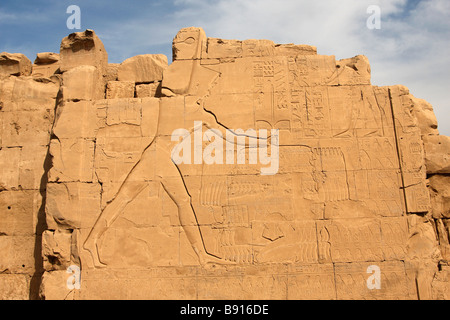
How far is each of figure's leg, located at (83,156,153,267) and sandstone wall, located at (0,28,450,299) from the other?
2cm

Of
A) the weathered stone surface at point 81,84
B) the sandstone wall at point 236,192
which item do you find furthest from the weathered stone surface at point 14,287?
the weathered stone surface at point 81,84

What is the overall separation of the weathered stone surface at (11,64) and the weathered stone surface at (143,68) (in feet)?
6.62

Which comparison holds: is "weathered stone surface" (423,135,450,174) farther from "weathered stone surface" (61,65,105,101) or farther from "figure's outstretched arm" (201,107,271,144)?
"weathered stone surface" (61,65,105,101)

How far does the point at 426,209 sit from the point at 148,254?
13.6ft

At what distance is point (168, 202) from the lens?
566 cm

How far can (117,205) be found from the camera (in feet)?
18.7

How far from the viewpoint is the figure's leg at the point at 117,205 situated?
5.61 m

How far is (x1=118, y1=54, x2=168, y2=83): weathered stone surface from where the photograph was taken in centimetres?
664

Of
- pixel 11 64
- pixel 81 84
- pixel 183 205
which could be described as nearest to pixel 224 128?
pixel 183 205

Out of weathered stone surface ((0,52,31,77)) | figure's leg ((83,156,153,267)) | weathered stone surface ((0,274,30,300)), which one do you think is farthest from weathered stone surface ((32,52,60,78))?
weathered stone surface ((0,274,30,300))

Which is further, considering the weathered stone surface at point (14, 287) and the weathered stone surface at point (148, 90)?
the weathered stone surface at point (148, 90)

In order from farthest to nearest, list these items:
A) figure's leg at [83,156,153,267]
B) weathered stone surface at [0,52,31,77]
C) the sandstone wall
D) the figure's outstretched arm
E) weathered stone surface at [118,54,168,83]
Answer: weathered stone surface at [0,52,31,77] → weathered stone surface at [118,54,168,83] → the figure's outstretched arm → figure's leg at [83,156,153,267] → the sandstone wall

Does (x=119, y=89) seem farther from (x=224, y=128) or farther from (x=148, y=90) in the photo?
(x=224, y=128)

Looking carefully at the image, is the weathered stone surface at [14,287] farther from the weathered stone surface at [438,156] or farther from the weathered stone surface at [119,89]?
the weathered stone surface at [438,156]
